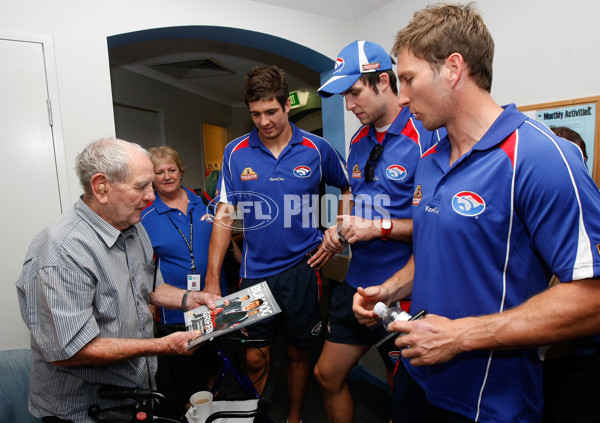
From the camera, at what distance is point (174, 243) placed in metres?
2.21

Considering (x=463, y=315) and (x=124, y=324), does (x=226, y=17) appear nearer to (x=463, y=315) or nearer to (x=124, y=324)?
(x=124, y=324)

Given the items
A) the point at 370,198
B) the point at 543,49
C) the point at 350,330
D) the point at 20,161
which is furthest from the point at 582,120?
the point at 20,161

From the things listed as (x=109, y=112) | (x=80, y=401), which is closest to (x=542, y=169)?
(x=80, y=401)

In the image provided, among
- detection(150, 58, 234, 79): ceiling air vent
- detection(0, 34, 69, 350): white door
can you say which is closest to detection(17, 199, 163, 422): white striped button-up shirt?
detection(0, 34, 69, 350): white door

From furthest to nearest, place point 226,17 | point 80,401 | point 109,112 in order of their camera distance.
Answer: point 226,17
point 109,112
point 80,401

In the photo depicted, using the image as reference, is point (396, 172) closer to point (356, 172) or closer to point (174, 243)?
point (356, 172)

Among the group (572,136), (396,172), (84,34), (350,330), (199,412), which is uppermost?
(84,34)

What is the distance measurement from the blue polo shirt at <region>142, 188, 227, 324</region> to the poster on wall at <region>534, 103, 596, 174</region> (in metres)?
2.05

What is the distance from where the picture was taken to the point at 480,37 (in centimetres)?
99

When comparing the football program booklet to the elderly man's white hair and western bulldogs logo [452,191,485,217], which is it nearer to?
the elderly man's white hair

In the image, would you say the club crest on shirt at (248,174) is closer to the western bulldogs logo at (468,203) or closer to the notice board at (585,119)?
the western bulldogs logo at (468,203)

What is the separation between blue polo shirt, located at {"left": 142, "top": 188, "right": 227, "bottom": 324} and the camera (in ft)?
7.22

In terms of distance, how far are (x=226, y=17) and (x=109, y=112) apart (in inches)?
40.9

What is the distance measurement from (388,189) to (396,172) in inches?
3.4
